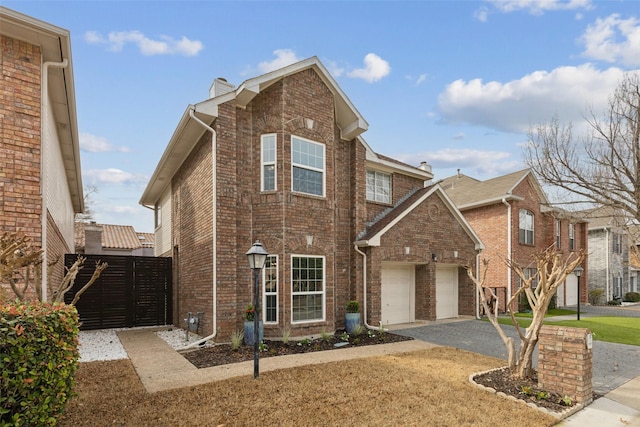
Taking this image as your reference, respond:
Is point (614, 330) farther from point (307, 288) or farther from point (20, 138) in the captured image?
point (20, 138)

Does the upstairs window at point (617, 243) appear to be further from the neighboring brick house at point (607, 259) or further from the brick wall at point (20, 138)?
the brick wall at point (20, 138)

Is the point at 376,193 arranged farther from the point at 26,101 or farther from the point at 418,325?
the point at 26,101

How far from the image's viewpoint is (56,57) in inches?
262

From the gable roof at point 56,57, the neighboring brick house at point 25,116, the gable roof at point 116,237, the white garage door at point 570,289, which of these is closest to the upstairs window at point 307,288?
the neighboring brick house at point 25,116

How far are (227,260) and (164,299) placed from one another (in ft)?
19.2

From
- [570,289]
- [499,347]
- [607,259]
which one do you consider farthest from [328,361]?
[607,259]

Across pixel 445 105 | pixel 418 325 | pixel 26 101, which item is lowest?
pixel 418 325

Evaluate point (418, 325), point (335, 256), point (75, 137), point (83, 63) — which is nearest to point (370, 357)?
point (335, 256)

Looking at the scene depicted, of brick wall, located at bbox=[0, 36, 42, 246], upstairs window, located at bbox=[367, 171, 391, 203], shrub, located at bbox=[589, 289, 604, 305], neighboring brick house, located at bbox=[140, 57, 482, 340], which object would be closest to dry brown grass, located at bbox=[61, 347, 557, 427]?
brick wall, located at bbox=[0, 36, 42, 246]

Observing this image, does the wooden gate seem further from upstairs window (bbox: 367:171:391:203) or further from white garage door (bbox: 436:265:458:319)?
white garage door (bbox: 436:265:458:319)

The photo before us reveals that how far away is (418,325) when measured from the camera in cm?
1310

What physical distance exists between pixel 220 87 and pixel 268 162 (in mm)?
2621

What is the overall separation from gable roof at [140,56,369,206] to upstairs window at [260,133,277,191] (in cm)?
120

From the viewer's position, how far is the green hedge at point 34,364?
11.5ft
